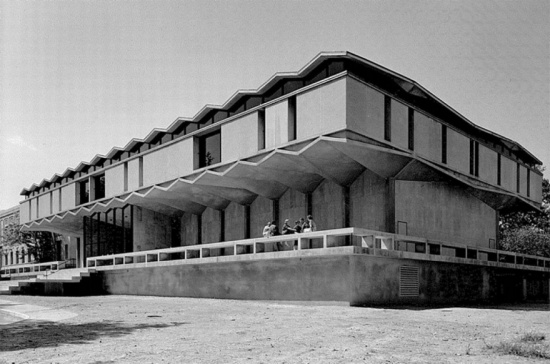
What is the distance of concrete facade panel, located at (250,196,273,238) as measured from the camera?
3138 centimetres

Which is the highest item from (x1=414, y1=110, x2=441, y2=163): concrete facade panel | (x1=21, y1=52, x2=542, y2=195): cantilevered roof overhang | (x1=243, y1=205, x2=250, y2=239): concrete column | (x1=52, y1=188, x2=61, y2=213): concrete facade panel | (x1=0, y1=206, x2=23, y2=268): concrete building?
(x1=21, y1=52, x2=542, y2=195): cantilevered roof overhang

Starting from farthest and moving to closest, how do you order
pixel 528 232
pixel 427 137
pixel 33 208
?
1. pixel 33 208
2. pixel 528 232
3. pixel 427 137

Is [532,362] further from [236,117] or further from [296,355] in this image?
[236,117]

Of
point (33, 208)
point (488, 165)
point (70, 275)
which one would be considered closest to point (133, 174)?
point (70, 275)

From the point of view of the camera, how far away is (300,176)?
2789cm

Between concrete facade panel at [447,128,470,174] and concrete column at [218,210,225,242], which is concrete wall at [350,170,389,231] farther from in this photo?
concrete column at [218,210,225,242]

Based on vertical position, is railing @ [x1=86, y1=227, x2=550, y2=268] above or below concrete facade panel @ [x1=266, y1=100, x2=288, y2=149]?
below

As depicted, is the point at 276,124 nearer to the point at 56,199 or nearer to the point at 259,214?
the point at 259,214

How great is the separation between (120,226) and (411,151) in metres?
23.4

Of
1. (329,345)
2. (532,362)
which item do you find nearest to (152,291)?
(329,345)

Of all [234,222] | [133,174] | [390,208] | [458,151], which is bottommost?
[234,222]

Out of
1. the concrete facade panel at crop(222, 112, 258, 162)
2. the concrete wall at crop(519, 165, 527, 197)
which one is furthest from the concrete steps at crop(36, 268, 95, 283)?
the concrete wall at crop(519, 165, 527, 197)

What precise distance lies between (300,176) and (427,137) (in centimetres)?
672

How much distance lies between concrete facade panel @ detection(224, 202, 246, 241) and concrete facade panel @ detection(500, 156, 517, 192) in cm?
1650
